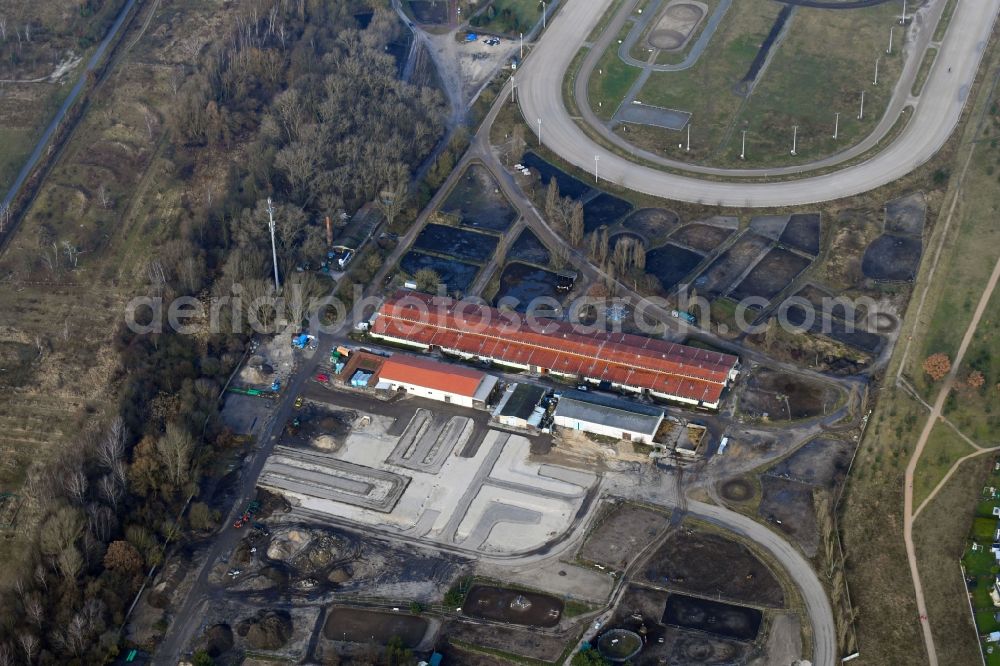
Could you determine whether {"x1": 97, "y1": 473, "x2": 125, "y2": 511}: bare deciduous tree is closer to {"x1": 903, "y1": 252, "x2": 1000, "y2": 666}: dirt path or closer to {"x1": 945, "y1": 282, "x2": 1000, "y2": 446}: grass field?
{"x1": 903, "y1": 252, "x2": 1000, "y2": 666}: dirt path

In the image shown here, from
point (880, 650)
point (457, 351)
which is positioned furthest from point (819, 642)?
point (457, 351)

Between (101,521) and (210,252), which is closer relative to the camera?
(101,521)

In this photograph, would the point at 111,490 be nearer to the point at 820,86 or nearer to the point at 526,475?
the point at 526,475

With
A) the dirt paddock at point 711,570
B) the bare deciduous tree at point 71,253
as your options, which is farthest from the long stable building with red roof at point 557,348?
the bare deciduous tree at point 71,253

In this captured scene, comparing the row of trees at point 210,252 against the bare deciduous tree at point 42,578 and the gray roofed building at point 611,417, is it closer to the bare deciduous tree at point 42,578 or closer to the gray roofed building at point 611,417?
the bare deciduous tree at point 42,578

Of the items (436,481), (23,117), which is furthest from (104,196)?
(436,481)
